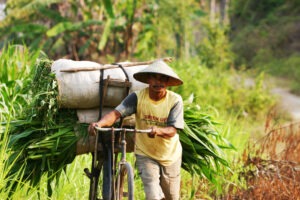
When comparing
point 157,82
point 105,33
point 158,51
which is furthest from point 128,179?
point 158,51

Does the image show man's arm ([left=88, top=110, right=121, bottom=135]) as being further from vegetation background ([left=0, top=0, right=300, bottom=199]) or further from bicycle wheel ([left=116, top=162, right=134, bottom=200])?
vegetation background ([left=0, top=0, right=300, bottom=199])

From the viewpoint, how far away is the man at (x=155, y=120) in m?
4.44

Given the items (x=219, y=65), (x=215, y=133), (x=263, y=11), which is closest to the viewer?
(x=215, y=133)

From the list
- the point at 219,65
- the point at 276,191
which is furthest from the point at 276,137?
the point at 219,65

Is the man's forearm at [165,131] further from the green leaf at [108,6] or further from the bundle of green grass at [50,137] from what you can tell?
the green leaf at [108,6]

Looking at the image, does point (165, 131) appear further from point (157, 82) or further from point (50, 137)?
point (50, 137)

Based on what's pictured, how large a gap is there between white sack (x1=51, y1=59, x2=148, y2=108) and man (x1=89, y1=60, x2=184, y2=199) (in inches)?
10.6

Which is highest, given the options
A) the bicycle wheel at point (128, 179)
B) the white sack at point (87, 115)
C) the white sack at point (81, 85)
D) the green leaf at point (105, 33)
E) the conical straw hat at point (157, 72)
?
the green leaf at point (105, 33)

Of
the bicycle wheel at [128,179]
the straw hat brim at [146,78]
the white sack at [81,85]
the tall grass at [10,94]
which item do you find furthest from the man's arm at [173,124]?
the tall grass at [10,94]

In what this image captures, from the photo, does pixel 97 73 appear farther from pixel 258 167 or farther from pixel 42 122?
pixel 258 167

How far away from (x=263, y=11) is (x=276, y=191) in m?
27.3

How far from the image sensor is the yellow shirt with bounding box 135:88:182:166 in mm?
4492

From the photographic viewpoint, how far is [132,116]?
491 cm

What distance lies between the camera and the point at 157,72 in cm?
434
